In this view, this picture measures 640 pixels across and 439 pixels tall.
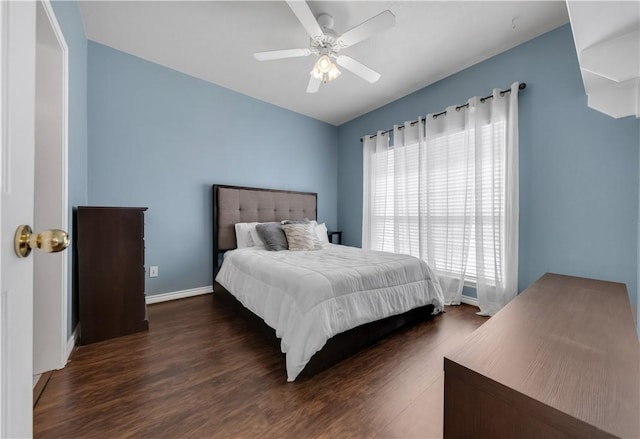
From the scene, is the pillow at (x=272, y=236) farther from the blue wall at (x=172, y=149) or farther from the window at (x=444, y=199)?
the window at (x=444, y=199)

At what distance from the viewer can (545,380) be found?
74 centimetres

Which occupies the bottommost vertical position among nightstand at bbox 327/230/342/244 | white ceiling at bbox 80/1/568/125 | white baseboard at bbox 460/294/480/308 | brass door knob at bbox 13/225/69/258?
white baseboard at bbox 460/294/480/308

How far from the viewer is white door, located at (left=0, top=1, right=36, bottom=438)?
466mm

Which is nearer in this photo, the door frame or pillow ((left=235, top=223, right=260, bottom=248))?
the door frame

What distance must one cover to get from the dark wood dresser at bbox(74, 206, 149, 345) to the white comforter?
808 mm

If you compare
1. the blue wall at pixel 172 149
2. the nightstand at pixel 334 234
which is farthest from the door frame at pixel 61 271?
the nightstand at pixel 334 234

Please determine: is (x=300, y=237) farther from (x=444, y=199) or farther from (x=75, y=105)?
(x=75, y=105)

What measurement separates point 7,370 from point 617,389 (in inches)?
56.1

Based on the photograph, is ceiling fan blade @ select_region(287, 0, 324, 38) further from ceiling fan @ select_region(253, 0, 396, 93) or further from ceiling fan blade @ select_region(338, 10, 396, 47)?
→ ceiling fan blade @ select_region(338, 10, 396, 47)

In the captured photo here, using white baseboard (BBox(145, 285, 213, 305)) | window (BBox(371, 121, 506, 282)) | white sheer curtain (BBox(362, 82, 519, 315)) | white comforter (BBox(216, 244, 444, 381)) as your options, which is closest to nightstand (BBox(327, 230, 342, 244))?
window (BBox(371, 121, 506, 282))

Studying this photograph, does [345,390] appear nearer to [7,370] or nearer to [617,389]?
[617,389]

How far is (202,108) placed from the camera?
10.3 feet

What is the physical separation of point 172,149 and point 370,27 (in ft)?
7.84

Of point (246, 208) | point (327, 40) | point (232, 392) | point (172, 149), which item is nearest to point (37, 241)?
point (232, 392)
